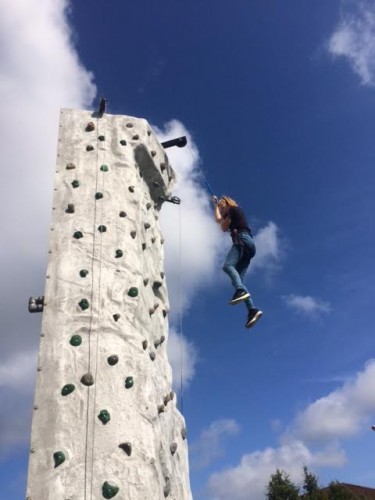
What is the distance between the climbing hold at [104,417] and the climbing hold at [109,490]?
0.52m

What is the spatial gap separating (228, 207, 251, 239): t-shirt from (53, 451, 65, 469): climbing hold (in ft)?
14.2

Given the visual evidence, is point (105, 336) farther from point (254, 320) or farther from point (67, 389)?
point (254, 320)

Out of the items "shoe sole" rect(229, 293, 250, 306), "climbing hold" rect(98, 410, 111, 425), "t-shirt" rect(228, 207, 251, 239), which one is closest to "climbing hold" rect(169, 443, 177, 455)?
"climbing hold" rect(98, 410, 111, 425)

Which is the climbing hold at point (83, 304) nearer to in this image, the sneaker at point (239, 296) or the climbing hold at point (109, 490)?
the climbing hold at point (109, 490)

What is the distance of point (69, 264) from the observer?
17.3 ft

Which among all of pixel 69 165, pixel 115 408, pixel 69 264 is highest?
pixel 69 165

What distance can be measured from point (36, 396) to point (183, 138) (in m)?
5.22

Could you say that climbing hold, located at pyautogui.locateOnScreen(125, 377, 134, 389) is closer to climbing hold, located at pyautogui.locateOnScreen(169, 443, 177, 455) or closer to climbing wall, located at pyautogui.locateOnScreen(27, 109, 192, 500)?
climbing wall, located at pyautogui.locateOnScreen(27, 109, 192, 500)

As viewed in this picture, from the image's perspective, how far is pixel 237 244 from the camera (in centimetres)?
728

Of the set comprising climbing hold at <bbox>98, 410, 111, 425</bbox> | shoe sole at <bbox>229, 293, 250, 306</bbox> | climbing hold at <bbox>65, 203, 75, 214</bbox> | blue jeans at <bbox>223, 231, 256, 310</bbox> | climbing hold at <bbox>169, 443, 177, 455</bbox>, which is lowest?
climbing hold at <bbox>169, 443, 177, 455</bbox>

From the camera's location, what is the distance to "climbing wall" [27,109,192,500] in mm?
4129

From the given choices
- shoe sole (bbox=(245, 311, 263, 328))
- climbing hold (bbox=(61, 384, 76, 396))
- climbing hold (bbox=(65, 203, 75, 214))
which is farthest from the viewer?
shoe sole (bbox=(245, 311, 263, 328))

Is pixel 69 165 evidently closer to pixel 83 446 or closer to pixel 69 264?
pixel 69 264

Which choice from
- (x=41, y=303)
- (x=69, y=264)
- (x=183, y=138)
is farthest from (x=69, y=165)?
(x=183, y=138)
